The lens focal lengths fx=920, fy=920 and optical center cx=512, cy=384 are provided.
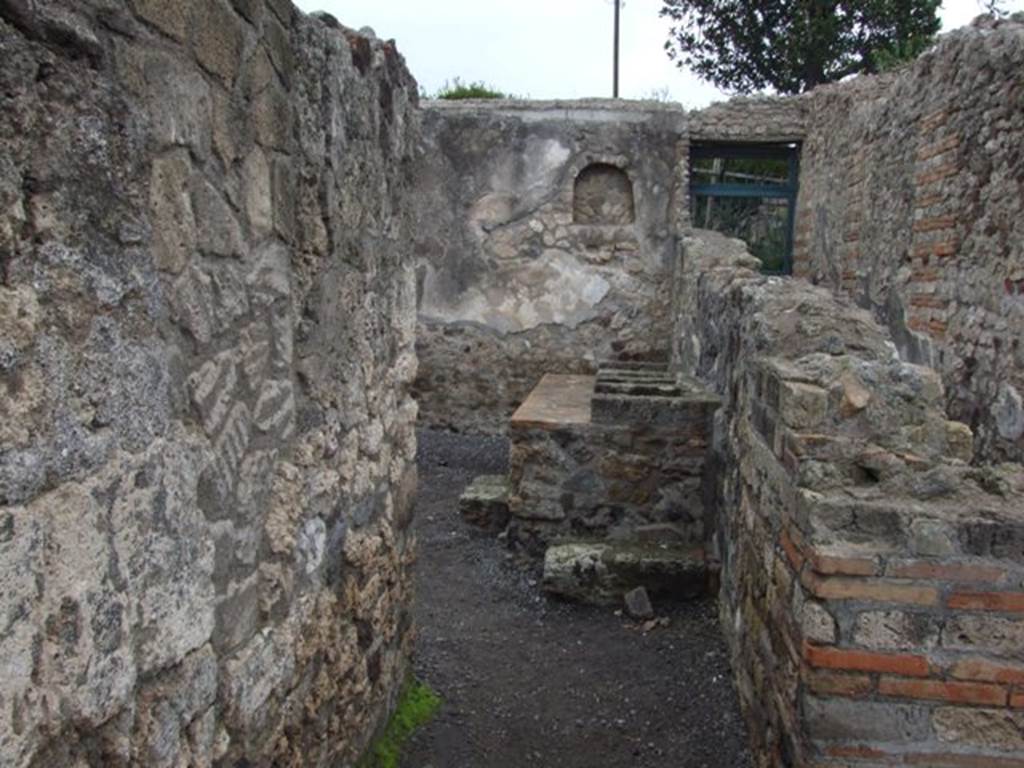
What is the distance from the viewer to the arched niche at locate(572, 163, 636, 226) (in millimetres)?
7980

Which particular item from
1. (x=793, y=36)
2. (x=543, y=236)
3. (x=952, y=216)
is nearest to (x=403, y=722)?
(x=952, y=216)

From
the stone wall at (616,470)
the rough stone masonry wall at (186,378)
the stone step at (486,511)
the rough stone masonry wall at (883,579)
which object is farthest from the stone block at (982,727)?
the stone step at (486,511)

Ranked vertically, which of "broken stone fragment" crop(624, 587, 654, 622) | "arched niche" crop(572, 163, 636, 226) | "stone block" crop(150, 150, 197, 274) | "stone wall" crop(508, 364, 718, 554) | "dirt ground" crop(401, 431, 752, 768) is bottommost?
"dirt ground" crop(401, 431, 752, 768)

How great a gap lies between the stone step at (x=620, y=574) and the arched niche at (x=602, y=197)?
4153 millimetres

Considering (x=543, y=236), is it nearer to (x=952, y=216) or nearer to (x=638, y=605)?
(x=952, y=216)

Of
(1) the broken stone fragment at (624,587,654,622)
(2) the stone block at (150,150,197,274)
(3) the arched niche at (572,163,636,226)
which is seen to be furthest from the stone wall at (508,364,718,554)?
(2) the stone block at (150,150,197,274)

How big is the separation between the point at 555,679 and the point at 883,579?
5.91 ft

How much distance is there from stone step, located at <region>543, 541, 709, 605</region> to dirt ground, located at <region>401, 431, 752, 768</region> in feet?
0.26

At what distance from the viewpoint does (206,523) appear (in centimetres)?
164

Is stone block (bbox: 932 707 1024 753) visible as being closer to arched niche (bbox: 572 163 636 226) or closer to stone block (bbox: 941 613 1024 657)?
stone block (bbox: 941 613 1024 657)

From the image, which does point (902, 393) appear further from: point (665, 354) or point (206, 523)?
point (665, 354)

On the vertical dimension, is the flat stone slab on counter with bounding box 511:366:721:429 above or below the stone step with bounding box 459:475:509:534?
above

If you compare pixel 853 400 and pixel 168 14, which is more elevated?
pixel 168 14

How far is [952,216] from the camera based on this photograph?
16.5 ft
